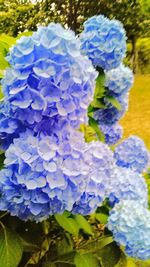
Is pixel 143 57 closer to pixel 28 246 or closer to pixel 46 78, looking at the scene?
pixel 28 246

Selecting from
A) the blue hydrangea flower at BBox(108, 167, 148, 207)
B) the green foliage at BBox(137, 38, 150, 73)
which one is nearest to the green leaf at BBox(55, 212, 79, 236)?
the blue hydrangea flower at BBox(108, 167, 148, 207)

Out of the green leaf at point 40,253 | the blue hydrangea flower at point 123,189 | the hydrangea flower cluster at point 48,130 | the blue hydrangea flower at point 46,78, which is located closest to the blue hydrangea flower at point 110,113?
the blue hydrangea flower at point 123,189

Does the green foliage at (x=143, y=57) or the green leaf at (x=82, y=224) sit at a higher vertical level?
the green leaf at (x=82, y=224)

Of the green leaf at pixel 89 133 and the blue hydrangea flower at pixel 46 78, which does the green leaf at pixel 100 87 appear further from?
the blue hydrangea flower at pixel 46 78

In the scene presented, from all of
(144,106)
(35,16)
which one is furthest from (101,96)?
(35,16)

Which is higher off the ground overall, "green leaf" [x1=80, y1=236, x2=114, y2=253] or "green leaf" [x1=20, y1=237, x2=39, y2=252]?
"green leaf" [x1=20, y1=237, x2=39, y2=252]

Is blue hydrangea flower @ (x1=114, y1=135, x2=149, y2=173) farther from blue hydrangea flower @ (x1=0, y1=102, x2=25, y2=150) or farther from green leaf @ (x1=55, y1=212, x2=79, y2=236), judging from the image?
blue hydrangea flower @ (x1=0, y1=102, x2=25, y2=150)

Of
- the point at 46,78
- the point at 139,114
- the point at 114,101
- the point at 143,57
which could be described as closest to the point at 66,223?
the point at 46,78
